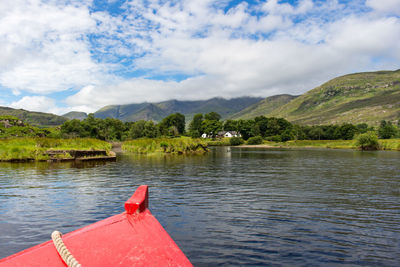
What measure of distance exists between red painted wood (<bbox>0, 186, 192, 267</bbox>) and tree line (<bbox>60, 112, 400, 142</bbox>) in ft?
389

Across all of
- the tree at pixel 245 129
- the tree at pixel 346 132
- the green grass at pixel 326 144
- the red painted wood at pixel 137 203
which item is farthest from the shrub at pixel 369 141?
the red painted wood at pixel 137 203

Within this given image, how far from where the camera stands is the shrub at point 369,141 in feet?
271

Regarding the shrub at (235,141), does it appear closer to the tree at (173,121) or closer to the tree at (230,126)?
the tree at (230,126)

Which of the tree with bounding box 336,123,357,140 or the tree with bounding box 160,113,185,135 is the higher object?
the tree with bounding box 160,113,185,135

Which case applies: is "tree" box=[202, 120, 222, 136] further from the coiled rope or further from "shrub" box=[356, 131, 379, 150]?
the coiled rope

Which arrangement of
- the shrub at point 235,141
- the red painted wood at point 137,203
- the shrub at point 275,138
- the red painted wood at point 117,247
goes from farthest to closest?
1. the shrub at point 275,138
2. the shrub at point 235,141
3. the red painted wood at point 137,203
4. the red painted wood at point 117,247

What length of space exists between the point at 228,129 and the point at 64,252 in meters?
170

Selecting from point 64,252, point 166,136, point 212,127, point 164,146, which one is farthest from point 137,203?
point 212,127

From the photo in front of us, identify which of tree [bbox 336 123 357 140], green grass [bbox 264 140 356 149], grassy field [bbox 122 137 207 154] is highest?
tree [bbox 336 123 357 140]

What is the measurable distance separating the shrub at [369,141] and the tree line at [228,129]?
40361mm

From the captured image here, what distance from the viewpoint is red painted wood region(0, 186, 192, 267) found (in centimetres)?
298

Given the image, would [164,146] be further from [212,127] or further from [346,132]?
[346,132]

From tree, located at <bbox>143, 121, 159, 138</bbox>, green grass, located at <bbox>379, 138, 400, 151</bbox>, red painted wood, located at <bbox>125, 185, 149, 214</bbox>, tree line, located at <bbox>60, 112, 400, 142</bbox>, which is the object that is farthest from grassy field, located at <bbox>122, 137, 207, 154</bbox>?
tree line, located at <bbox>60, 112, 400, 142</bbox>

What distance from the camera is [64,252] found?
2984 millimetres
